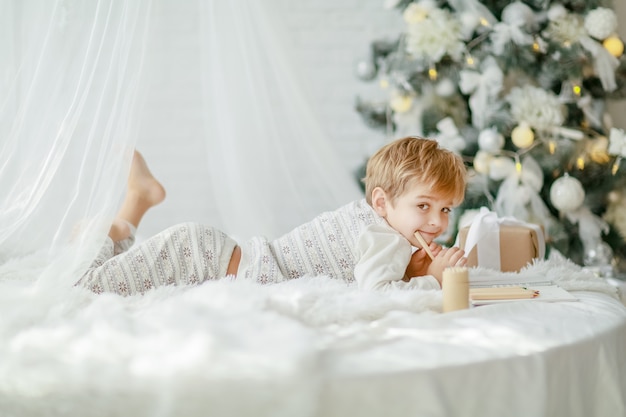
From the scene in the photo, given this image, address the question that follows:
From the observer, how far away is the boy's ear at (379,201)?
2.13 m

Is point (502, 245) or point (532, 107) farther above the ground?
point (532, 107)

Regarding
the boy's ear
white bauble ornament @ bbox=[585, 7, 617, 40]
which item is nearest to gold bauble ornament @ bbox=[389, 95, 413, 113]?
white bauble ornament @ bbox=[585, 7, 617, 40]

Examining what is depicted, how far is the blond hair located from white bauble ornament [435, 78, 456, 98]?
4.81 ft

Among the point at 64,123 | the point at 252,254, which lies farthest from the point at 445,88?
the point at 64,123

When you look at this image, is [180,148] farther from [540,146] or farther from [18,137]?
[18,137]

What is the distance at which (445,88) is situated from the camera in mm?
3572

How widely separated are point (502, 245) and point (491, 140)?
1.02m

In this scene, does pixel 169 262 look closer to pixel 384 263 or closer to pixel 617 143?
pixel 384 263

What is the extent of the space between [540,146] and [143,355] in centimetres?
269

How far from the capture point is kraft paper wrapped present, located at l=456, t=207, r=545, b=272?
97.5 inches

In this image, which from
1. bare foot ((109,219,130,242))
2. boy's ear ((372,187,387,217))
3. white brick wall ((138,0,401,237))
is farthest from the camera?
white brick wall ((138,0,401,237))

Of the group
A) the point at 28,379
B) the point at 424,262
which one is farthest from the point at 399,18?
the point at 28,379

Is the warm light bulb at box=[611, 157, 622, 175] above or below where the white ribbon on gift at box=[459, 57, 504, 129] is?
below

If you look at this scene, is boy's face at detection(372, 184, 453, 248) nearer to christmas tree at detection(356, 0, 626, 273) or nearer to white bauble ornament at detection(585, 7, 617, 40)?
christmas tree at detection(356, 0, 626, 273)
